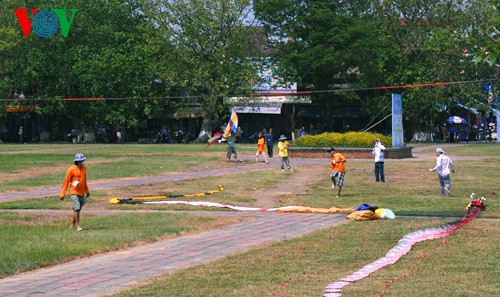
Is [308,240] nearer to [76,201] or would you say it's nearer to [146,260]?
[146,260]

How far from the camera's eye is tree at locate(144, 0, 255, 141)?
71.5 meters

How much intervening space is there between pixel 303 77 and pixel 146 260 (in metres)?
61.8

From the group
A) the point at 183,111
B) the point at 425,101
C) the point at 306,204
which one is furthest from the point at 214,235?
the point at 183,111

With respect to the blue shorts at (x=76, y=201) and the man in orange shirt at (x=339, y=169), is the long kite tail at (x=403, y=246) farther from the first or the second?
the blue shorts at (x=76, y=201)

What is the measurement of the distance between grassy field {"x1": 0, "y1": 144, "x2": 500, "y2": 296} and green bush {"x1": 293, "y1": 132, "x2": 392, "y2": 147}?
12618mm

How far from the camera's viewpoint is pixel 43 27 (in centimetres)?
6044

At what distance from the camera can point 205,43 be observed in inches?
2835

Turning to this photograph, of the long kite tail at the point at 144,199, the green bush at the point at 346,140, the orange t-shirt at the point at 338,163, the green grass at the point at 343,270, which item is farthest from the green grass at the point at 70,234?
the green bush at the point at 346,140

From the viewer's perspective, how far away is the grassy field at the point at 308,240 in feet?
37.8

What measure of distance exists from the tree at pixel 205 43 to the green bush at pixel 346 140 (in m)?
22.3

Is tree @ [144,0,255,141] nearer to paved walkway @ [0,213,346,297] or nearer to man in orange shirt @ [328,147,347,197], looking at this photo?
man in orange shirt @ [328,147,347,197]

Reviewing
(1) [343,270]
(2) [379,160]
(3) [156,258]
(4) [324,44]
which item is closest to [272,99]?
(4) [324,44]

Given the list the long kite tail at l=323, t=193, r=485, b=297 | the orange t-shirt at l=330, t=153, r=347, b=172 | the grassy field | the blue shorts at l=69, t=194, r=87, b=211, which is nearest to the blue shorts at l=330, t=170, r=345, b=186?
the orange t-shirt at l=330, t=153, r=347, b=172

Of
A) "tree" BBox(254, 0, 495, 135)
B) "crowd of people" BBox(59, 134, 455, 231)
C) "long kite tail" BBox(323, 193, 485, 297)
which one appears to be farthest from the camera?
"tree" BBox(254, 0, 495, 135)
